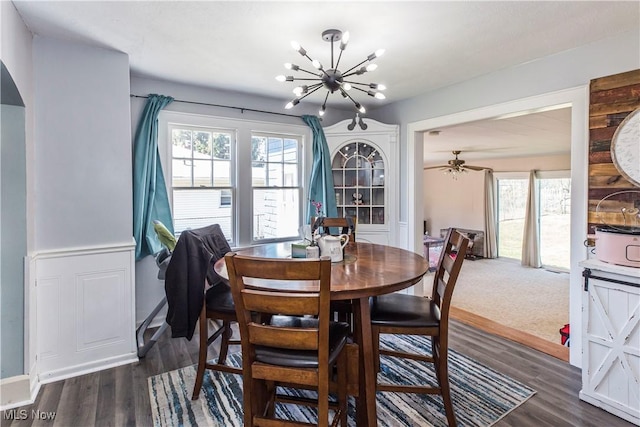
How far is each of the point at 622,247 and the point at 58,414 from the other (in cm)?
347

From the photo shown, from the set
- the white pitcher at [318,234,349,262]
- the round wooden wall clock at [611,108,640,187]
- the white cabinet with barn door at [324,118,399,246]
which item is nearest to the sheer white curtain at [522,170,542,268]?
the white cabinet with barn door at [324,118,399,246]

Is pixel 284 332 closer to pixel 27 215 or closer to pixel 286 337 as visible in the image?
pixel 286 337

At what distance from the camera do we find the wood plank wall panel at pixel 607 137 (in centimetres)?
230

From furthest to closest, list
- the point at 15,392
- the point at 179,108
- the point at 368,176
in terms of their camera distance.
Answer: the point at 368,176, the point at 179,108, the point at 15,392

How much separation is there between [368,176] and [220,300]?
2703mm

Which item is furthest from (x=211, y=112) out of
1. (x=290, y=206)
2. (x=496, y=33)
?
(x=496, y=33)

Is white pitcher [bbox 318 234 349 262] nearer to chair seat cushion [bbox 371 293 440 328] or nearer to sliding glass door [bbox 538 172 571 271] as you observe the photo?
chair seat cushion [bbox 371 293 440 328]

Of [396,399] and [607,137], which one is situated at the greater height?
[607,137]

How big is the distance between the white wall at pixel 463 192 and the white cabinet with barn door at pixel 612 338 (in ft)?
20.9

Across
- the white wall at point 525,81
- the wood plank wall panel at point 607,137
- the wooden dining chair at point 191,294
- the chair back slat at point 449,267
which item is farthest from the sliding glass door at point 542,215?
the wooden dining chair at point 191,294

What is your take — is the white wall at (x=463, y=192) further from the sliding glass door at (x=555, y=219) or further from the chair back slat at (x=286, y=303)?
the chair back slat at (x=286, y=303)

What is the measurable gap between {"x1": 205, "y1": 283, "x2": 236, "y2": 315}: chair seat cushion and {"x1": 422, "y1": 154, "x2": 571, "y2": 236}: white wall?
25.6ft

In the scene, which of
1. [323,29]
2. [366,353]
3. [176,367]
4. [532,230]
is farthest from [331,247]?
[532,230]

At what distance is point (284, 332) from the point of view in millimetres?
1404
